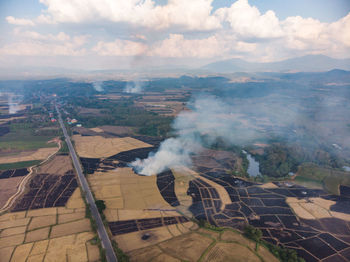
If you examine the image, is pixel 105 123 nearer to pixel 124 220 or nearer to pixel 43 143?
pixel 43 143

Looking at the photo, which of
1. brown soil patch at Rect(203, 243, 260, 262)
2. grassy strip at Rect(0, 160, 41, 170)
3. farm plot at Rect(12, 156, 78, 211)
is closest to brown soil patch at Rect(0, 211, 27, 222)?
farm plot at Rect(12, 156, 78, 211)

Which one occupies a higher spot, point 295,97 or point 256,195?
point 295,97

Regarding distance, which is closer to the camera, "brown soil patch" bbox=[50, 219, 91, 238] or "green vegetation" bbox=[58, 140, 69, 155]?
"brown soil patch" bbox=[50, 219, 91, 238]

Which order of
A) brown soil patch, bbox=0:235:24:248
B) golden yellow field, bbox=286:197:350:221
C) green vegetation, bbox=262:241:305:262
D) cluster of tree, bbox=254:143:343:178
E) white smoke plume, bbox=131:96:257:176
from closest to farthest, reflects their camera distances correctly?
green vegetation, bbox=262:241:305:262 < brown soil patch, bbox=0:235:24:248 < golden yellow field, bbox=286:197:350:221 < cluster of tree, bbox=254:143:343:178 < white smoke plume, bbox=131:96:257:176

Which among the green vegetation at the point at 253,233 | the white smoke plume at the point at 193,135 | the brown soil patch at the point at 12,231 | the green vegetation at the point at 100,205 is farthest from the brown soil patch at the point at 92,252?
the white smoke plume at the point at 193,135

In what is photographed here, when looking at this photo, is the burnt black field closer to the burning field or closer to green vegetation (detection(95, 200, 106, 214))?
the burning field

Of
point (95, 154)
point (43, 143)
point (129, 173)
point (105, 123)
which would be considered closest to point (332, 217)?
point (129, 173)
